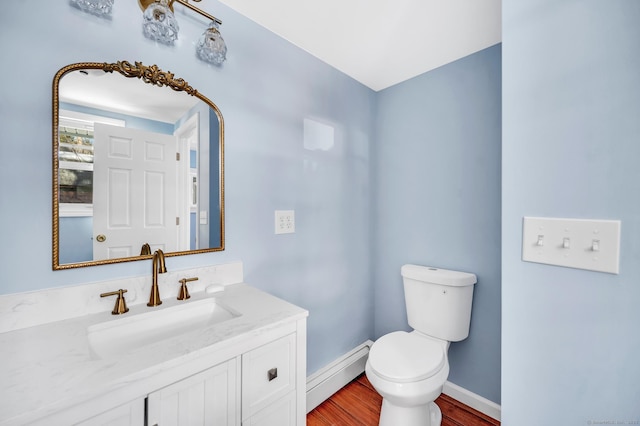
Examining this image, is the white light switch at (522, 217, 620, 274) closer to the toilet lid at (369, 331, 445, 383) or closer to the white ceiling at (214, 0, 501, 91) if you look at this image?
the toilet lid at (369, 331, 445, 383)

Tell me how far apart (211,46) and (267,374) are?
133 cm

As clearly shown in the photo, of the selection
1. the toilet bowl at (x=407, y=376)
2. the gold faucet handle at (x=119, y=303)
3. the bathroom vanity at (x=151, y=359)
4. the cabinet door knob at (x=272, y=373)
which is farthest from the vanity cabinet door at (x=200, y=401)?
the toilet bowl at (x=407, y=376)

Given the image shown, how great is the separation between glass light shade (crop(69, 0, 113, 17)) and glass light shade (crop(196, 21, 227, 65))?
317 mm

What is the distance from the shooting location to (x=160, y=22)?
0.97m

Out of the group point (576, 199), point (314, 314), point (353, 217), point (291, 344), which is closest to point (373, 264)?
point (353, 217)

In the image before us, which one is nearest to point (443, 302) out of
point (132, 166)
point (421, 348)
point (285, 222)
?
point (421, 348)

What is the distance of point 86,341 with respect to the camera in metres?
0.76

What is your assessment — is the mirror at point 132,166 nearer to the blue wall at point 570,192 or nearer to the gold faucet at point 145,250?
the gold faucet at point 145,250

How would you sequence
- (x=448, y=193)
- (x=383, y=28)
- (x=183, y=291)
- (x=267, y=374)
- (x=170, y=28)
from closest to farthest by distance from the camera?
1. (x=267, y=374)
2. (x=170, y=28)
3. (x=183, y=291)
4. (x=383, y=28)
5. (x=448, y=193)

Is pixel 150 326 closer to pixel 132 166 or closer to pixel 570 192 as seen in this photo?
pixel 132 166

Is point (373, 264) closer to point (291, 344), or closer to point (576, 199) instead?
point (291, 344)

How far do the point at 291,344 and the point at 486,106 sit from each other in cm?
169

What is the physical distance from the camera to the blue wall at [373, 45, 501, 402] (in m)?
1.56

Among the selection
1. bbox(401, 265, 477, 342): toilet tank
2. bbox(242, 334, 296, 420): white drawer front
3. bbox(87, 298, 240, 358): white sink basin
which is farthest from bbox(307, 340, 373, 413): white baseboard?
bbox(87, 298, 240, 358): white sink basin
